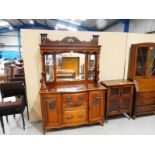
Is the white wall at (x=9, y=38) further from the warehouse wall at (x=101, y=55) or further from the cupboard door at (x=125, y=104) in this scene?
the cupboard door at (x=125, y=104)

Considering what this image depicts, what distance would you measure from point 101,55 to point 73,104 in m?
1.32

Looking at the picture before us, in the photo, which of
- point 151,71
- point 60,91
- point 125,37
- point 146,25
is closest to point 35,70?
point 60,91

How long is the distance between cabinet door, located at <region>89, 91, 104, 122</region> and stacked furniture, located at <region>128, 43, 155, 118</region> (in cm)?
90

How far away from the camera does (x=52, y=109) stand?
2418 millimetres

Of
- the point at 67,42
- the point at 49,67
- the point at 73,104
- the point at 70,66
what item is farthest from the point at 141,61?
the point at 49,67

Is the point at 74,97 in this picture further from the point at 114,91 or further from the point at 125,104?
the point at 125,104

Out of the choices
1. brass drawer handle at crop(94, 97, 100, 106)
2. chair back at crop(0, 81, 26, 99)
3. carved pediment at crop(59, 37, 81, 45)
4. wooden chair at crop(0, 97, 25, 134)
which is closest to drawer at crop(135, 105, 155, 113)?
brass drawer handle at crop(94, 97, 100, 106)

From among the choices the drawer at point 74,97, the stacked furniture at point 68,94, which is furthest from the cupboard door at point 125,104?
the drawer at point 74,97

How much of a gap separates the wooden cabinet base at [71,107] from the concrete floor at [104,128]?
0.13m

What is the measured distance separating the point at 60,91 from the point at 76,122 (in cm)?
72

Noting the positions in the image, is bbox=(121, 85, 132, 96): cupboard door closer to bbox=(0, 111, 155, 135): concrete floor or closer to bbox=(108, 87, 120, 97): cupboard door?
bbox=(108, 87, 120, 97): cupboard door

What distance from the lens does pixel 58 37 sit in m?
2.68

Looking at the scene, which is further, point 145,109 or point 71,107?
point 145,109

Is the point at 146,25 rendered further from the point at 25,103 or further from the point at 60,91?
the point at 25,103
